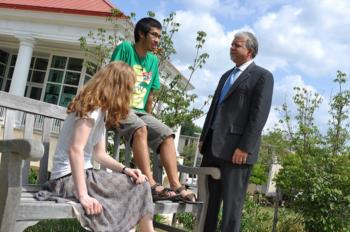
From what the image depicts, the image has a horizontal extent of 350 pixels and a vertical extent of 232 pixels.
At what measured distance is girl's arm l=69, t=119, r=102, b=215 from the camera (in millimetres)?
2545

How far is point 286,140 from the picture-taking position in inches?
396

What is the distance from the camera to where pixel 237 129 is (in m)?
3.75

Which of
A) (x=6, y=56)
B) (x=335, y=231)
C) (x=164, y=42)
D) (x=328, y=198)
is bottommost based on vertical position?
(x=335, y=231)

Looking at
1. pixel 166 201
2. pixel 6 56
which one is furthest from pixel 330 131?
pixel 6 56

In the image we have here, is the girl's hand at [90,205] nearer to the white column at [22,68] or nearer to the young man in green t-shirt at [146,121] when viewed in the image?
the young man in green t-shirt at [146,121]

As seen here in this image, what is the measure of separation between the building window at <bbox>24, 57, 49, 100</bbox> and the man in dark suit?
14.9m

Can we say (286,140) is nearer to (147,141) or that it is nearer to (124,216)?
(147,141)

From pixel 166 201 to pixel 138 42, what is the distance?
1.39 m

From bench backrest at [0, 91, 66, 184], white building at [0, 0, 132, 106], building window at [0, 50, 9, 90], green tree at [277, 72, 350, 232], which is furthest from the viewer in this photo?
building window at [0, 50, 9, 90]

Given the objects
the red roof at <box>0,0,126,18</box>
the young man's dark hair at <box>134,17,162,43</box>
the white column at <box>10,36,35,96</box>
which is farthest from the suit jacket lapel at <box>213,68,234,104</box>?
the white column at <box>10,36,35,96</box>

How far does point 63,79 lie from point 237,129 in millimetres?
14353

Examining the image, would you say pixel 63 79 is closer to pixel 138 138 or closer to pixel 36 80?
pixel 36 80

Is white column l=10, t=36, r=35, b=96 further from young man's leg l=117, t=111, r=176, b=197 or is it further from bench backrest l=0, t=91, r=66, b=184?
young man's leg l=117, t=111, r=176, b=197

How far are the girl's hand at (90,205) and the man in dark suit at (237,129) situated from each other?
1.41m
